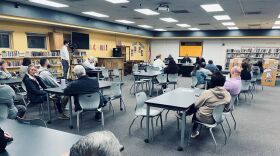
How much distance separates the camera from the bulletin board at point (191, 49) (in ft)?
48.5

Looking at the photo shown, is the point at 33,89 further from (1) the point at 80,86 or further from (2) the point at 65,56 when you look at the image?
(2) the point at 65,56

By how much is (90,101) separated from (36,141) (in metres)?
1.92

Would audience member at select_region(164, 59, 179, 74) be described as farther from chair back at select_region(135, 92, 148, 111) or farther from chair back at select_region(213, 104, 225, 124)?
chair back at select_region(213, 104, 225, 124)

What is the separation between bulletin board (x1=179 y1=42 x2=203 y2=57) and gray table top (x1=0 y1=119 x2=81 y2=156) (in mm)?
14161

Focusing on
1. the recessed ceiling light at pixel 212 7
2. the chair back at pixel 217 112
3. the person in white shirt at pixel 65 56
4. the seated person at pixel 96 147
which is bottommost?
the chair back at pixel 217 112

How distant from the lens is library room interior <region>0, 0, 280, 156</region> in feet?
8.78

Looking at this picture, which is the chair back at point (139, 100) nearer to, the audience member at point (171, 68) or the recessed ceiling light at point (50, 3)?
the audience member at point (171, 68)

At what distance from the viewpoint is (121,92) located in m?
6.55

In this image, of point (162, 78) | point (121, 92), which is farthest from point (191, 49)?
point (121, 92)

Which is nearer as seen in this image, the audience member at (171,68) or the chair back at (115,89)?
the chair back at (115,89)

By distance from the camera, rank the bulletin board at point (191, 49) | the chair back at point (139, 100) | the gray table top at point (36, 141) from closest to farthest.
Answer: the gray table top at point (36, 141)
the chair back at point (139, 100)
the bulletin board at point (191, 49)

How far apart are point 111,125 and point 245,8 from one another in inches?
235

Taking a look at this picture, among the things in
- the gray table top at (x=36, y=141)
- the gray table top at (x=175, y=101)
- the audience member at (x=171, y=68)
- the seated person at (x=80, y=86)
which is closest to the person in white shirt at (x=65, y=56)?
the audience member at (x=171, y=68)

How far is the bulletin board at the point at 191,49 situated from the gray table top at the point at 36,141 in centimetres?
1416
